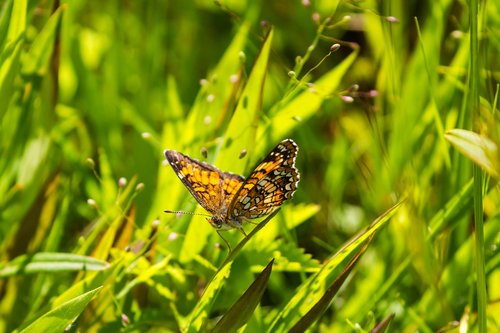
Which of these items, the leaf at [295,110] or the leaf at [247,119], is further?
the leaf at [295,110]

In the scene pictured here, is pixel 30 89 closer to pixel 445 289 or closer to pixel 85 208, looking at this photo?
pixel 85 208

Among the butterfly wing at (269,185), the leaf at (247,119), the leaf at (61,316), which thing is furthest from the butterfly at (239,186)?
the leaf at (61,316)

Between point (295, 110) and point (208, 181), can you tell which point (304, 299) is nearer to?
point (208, 181)

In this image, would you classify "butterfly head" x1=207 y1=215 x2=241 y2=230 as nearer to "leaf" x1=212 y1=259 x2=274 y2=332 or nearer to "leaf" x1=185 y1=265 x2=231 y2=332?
A: "leaf" x1=185 y1=265 x2=231 y2=332

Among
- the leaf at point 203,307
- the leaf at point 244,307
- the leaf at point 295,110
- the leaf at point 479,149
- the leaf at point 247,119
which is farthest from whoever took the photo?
the leaf at point 295,110

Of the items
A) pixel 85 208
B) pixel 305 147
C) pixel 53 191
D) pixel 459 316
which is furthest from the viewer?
pixel 305 147

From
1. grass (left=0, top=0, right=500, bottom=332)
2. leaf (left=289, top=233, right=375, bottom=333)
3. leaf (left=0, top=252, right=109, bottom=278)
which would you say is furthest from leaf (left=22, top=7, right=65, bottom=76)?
leaf (left=289, top=233, right=375, bottom=333)

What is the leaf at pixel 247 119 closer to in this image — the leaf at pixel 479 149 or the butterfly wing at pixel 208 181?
the butterfly wing at pixel 208 181

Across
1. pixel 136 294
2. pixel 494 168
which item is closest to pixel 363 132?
pixel 136 294
